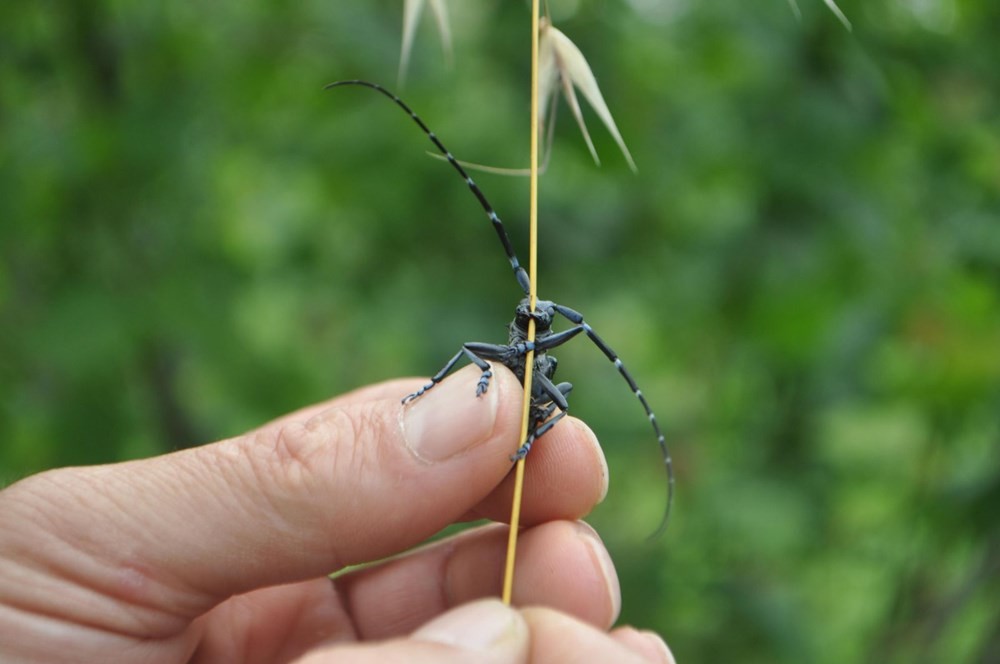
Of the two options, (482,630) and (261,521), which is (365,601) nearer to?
(261,521)

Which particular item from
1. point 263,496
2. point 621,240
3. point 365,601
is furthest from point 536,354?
point 621,240

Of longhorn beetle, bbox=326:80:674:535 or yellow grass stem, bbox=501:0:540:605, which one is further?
longhorn beetle, bbox=326:80:674:535

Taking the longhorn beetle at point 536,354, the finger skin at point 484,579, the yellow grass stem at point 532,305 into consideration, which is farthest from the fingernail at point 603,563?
the yellow grass stem at point 532,305

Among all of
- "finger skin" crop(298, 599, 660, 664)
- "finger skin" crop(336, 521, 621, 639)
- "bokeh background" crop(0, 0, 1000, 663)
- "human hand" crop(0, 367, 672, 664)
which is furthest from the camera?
"bokeh background" crop(0, 0, 1000, 663)

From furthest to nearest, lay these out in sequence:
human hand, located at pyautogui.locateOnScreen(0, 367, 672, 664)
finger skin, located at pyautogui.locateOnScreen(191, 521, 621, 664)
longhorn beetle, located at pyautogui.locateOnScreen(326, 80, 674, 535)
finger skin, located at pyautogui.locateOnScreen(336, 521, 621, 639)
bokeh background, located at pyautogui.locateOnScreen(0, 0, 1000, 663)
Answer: bokeh background, located at pyautogui.locateOnScreen(0, 0, 1000, 663) → finger skin, located at pyautogui.locateOnScreen(191, 521, 621, 664) → finger skin, located at pyautogui.locateOnScreen(336, 521, 621, 639) → longhorn beetle, located at pyautogui.locateOnScreen(326, 80, 674, 535) → human hand, located at pyautogui.locateOnScreen(0, 367, 672, 664)

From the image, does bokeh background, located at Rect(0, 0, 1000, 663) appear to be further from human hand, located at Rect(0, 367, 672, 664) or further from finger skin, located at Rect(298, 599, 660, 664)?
finger skin, located at Rect(298, 599, 660, 664)

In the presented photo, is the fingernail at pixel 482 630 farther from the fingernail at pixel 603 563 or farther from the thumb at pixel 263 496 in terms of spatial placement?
the fingernail at pixel 603 563

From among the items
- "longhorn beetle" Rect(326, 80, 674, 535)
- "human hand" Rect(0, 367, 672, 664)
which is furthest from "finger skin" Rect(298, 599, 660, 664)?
"longhorn beetle" Rect(326, 80, 674, 535)
